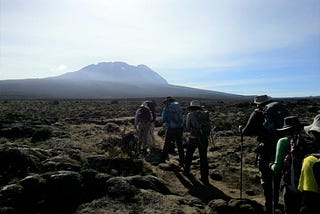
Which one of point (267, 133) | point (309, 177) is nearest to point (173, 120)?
point (267, 133)

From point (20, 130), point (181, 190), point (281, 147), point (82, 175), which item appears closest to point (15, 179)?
point (82, 175)

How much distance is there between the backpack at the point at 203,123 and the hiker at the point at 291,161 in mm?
5016

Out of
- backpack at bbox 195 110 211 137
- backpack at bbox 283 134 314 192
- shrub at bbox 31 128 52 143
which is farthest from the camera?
shrub at bbox 31 128 52 143

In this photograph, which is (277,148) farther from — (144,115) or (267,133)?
(144,115)

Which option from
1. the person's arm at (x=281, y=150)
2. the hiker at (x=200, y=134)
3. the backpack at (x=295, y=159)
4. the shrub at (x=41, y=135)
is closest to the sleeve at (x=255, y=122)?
the person's arm at (x=281, y=150)

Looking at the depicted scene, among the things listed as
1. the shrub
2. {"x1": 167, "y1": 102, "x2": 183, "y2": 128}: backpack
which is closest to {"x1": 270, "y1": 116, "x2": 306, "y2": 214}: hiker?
{"x1": 167, "y1": 102, "x2": 183, "y2": 128}: backpack

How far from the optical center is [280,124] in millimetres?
8086

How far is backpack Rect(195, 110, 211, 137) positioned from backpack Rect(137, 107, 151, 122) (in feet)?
14.3

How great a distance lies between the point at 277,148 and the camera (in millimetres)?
6543

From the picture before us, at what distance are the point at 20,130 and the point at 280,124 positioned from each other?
577 inches

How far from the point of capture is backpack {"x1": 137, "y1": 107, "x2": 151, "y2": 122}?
15.9 metres

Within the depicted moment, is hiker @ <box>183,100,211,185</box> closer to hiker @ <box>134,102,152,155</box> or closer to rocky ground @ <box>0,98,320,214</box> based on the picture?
rocky ground @ <box>0,98,320,214</box>

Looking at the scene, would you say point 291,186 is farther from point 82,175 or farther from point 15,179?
point 15,179

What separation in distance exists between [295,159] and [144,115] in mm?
10454
